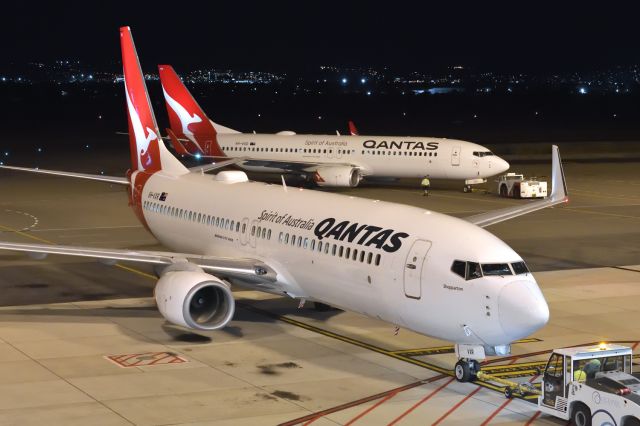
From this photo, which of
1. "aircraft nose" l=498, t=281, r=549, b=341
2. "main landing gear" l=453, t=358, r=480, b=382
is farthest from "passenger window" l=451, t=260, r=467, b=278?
"main landing gear" l=453, t=358, r=480, b=382

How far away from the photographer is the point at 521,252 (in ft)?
135

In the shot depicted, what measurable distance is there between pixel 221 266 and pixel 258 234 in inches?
65.9

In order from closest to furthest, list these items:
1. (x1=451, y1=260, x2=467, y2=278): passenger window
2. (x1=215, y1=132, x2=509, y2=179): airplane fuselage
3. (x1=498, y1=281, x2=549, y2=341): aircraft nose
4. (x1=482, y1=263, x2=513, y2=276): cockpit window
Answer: (x1=498, y1=281, x2=549, y2=341): aircraft nose → (x1=482, y1=263, x2=513, y2=276): cockpit window → (x1=451, y1=260, x2=467, y2=278): passenger window → (x1=215, y1=132, x2=509, y2=179): airplane fuselage

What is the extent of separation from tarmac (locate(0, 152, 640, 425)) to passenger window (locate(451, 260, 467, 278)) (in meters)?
2.43

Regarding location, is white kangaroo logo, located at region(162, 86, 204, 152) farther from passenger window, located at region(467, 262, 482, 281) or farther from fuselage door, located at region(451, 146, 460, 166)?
passenger window, located at region(467, 262, 482, 281)

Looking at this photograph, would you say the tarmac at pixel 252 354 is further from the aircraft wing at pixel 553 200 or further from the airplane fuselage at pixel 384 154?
the airplane fuselage at pixel 384 154

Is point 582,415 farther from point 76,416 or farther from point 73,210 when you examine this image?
point 73,210

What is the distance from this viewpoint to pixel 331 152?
6456 cm

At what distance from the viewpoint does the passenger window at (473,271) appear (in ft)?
73.4

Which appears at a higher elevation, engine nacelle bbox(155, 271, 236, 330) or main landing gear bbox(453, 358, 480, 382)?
engine nacelle bbox(155, 271, 236, 330)

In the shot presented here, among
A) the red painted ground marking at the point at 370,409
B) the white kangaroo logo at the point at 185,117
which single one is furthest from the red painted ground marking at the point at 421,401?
the white kangaroo logo at the point at 185,117

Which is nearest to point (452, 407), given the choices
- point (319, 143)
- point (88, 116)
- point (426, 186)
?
point (426, 186)

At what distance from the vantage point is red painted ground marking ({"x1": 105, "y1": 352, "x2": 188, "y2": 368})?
24562mm

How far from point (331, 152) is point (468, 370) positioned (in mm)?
42368
